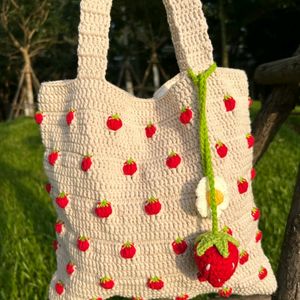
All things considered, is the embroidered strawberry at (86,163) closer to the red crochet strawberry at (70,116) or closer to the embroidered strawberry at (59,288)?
the red crochet strawberry at (70,116)

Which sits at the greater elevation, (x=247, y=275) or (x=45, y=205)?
(x=247, y=275)

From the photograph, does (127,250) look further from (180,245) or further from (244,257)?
(244,257)

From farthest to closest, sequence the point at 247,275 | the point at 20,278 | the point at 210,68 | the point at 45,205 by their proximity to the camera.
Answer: the point at 45,205 < the point at 20,278 < the point at 247,275 < the point at 210,68

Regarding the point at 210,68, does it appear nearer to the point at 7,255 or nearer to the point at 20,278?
the point at 20,278

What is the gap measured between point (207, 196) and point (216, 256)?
5.1 inches

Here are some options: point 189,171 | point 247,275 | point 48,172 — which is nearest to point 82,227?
point 48,172

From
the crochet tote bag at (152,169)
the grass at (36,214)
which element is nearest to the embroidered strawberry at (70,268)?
the crochet tote bag at (152,169)

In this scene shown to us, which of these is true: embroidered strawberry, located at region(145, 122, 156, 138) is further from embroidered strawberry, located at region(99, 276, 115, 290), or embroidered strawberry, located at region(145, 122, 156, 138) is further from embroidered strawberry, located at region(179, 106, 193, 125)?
embroidered strawberry, located at region(99, 276, 115, 290)

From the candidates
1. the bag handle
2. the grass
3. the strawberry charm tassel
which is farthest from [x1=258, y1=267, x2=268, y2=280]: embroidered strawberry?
the grass

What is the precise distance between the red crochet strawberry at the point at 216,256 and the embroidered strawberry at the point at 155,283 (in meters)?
0.14

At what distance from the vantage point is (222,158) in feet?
3.11

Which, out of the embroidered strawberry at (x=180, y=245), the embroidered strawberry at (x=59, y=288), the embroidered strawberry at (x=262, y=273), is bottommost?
the embroidered strawberry at (x=59, y=288)

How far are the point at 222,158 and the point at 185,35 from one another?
29 centimetres

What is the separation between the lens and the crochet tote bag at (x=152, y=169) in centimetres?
95
